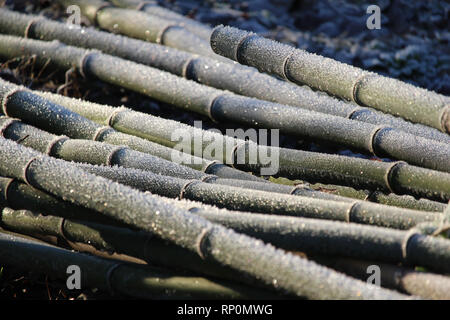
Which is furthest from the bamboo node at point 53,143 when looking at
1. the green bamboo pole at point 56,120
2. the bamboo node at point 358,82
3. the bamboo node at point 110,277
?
the bamboo node at point 358,82

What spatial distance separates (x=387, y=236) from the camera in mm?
2342

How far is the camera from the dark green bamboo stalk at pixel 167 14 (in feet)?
16.3

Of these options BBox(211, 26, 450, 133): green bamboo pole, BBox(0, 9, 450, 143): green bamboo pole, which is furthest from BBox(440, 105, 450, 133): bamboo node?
BBox(0, 9, 450, 143): green bamboo pole

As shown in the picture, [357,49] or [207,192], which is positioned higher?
[357,49]

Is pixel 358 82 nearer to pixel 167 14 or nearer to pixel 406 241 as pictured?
pixel 406 241

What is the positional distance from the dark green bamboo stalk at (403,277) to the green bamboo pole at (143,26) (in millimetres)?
2315

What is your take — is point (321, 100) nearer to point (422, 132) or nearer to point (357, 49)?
point (422, 132)

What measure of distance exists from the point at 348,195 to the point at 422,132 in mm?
543

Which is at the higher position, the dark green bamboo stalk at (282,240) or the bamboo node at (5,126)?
the bamboo node at (5,126)

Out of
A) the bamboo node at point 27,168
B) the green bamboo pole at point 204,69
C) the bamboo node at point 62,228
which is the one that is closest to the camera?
the bamboo node at point 27,168

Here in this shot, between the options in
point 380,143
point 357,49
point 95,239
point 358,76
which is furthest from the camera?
point 357,49

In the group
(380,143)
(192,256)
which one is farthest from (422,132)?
(192,256)

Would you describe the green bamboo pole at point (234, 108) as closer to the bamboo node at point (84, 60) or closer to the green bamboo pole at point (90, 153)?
the bamboo node at point (84, 60)

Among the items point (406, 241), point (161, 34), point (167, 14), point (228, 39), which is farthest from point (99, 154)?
point (167, 14)
